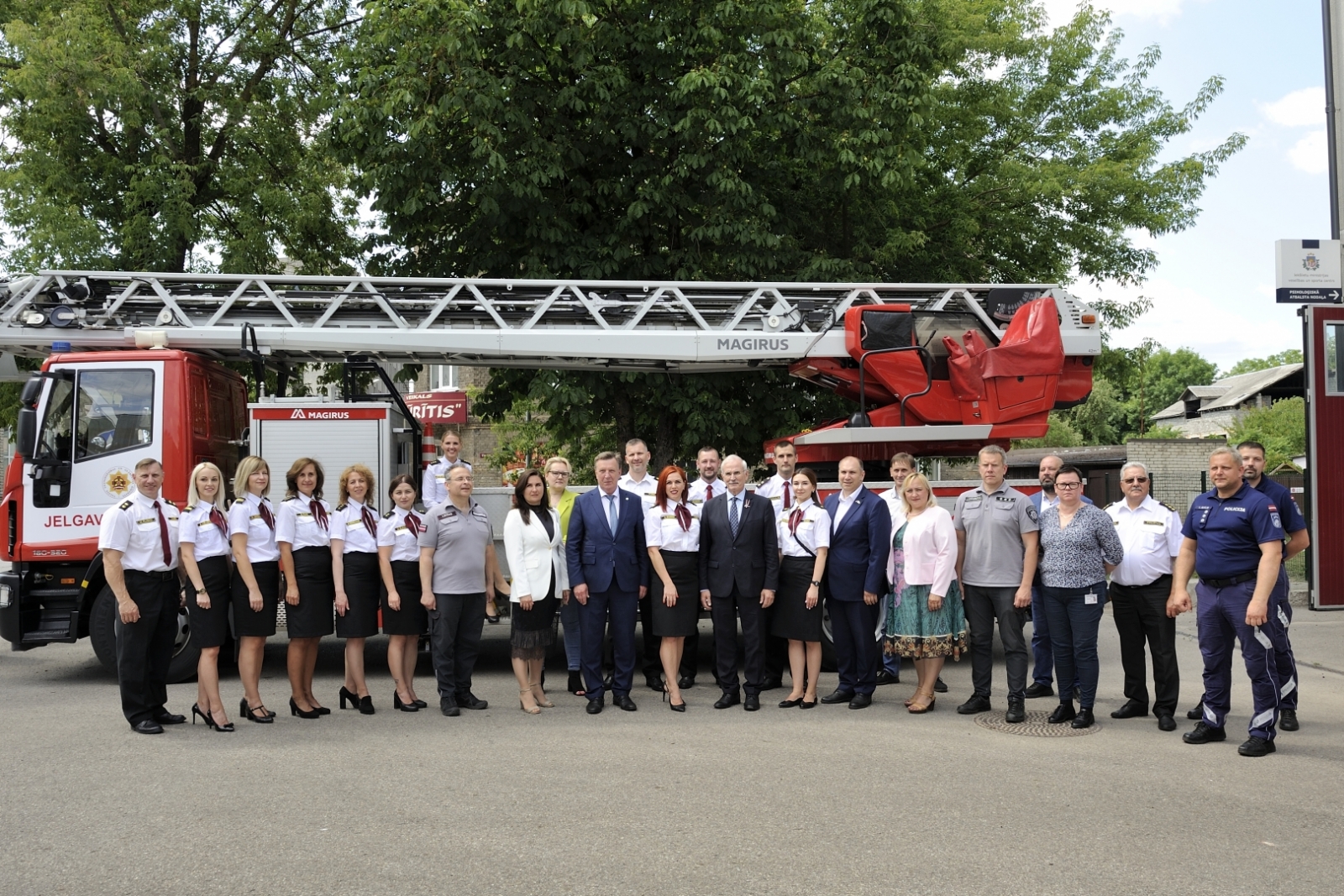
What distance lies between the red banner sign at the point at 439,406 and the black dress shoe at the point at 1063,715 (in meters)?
8.86

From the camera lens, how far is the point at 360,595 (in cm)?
822

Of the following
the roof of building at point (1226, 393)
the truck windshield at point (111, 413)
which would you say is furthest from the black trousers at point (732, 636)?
the roof of building at point (1226, 393)

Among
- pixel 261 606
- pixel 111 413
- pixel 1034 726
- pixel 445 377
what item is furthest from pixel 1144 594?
pixel 445 377

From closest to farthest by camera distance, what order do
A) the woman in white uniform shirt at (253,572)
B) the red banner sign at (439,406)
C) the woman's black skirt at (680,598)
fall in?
the woman in white uniform shirt at (253,572)
the woman's black skirt at (680,598)
the red banner sign at (439,406)

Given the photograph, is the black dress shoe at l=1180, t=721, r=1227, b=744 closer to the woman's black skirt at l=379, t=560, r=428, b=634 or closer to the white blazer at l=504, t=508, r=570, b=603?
the white blazer at l=504, t=508, r=570, b=603

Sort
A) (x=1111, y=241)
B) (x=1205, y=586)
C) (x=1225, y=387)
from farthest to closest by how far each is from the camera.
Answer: (x=1225, y=387) < (x=1111, y=241) < (x=1205, y=586)

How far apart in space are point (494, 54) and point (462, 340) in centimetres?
488

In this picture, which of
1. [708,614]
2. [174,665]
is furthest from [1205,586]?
[174,665]

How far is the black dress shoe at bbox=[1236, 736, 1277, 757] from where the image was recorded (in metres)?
6.68

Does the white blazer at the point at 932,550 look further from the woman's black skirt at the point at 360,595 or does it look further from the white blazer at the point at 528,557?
the woman's black skirt at the point at 360,595

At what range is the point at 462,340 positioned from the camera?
10.6 metres

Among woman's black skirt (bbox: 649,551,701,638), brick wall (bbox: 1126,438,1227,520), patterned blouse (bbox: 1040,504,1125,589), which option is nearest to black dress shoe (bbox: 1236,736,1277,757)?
patterned blouse (bbox: 1040,504,1125,589)

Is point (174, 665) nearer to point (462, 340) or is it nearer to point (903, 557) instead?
point (462, 340)

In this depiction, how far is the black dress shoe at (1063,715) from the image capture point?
25.2ft
